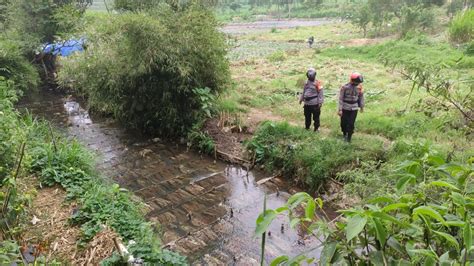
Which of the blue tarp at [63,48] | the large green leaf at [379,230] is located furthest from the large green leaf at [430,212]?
the blue tarp at [63,48]

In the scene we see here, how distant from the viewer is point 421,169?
203cm

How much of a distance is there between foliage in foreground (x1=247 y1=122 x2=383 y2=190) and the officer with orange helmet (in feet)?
1.64

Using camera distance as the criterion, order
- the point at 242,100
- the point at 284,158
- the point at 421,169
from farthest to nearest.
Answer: the point at 242,100
the point at 284,158
the point at 421,169

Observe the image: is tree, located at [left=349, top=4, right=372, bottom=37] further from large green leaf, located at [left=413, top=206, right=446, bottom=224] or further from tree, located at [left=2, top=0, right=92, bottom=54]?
large green leaf, located at [left=413, top=206, right=446, bottom=224]

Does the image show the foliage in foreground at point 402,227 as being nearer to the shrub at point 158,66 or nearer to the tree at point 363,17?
the shrub at point 158,66

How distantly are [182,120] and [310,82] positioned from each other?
3.93m

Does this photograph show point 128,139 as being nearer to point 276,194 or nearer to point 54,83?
point 276,194

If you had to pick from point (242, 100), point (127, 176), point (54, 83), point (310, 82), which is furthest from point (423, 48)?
point (54, 83)

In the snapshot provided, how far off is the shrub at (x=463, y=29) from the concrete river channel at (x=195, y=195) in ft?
45.0

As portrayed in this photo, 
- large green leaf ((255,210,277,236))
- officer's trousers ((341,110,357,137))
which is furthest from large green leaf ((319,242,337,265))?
officer's trousers ((341,110,357,137))

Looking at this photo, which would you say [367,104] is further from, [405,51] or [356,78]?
[405,51]

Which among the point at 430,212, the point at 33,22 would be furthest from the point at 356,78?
the point at 33,22

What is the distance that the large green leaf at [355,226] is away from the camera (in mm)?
1484

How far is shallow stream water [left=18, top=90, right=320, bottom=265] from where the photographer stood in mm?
6160
